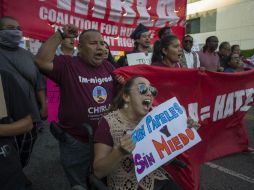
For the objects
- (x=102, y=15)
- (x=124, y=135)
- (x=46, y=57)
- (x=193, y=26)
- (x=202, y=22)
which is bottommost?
(x=124, y=135)

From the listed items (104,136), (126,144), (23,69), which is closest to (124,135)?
(104,136)

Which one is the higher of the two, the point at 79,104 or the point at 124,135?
the point at 79,104

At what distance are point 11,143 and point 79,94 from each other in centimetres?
80

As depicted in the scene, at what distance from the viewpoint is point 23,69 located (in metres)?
3.05

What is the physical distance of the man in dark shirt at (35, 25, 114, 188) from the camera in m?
2.58

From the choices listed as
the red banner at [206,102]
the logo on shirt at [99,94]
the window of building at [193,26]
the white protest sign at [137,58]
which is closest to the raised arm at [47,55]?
the logo on shirt at [99,94]

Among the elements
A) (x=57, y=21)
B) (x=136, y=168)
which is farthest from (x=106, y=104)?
(x=57, y=21)

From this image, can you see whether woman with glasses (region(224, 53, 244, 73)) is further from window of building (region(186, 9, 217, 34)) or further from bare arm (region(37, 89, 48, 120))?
window of building (region(186, 9, 217, 34))

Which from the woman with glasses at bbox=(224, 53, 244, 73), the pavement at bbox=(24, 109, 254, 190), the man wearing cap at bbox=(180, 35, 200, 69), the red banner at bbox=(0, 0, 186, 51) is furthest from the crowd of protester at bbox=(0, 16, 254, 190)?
the woman with glasses at bbox=(224, 53, 244, 73)

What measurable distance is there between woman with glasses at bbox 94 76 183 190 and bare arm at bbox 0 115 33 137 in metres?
0.42

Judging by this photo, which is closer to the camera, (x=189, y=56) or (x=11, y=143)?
(x=11, y=143)

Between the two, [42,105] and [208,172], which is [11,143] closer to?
[42,105]

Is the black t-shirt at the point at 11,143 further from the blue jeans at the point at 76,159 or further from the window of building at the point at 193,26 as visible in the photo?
the window of building at the point at 193,26

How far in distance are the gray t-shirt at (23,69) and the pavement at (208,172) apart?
1086 millimetres
